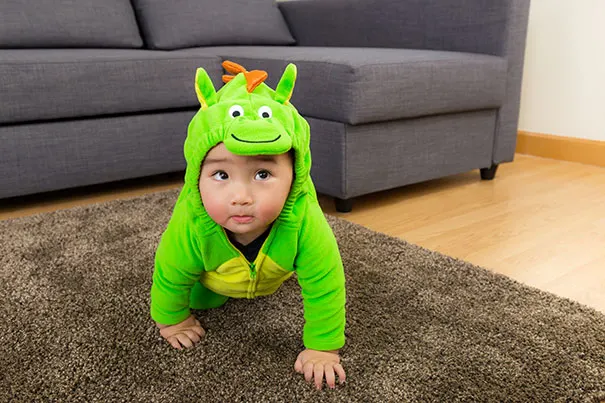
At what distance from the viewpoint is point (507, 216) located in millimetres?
1572

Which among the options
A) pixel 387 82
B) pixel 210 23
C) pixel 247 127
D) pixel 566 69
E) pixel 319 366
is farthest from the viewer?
pixel 210 23

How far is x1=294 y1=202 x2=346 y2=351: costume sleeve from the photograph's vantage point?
791 millimetres

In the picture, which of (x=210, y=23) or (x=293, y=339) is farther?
(x=210, y=23)

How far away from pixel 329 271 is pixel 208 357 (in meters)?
0.24

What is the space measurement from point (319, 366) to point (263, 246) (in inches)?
7.7

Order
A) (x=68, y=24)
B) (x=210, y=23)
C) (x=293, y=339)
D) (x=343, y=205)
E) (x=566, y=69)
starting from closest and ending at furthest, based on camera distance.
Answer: (x=293, y=339) → (x=343, y=205) → (x=68, y=24) → (x=566, y=69) → (x=210, y=23)

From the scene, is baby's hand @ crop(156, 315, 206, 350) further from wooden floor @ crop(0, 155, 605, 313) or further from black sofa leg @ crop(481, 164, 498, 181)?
black sofa leg @ crop(481, 164, 498, 181)

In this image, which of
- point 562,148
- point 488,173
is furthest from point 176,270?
point 562,148

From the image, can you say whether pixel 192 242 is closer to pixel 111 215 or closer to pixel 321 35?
pixel 111 215

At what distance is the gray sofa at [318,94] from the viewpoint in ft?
5.04

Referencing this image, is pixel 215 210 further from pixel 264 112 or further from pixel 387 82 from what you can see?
pixel 387 82

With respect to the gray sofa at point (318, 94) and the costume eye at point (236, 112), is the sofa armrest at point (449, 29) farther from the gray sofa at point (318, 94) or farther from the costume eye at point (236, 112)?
the costume eye at point (236, 112)

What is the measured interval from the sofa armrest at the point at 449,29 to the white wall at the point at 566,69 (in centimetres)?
46

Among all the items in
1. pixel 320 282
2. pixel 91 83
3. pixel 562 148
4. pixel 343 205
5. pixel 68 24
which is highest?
pixel 68 24
